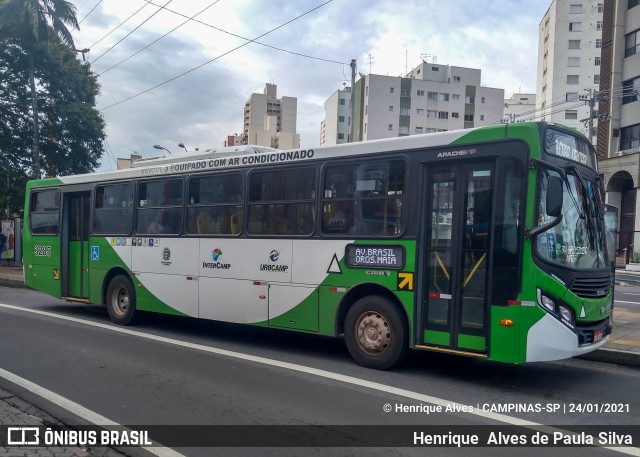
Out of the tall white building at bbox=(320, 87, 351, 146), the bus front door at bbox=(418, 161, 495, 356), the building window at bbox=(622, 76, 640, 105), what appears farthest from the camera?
the tall white building at bbox=(320, 87, 351, 146)

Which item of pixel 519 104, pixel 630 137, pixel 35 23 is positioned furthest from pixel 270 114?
pixel 35 23

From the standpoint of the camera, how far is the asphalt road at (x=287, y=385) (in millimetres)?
5668

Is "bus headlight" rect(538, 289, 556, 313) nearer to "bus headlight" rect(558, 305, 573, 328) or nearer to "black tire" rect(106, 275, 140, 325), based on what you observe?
"bus headlight" rect(558, 305, 573, 328)

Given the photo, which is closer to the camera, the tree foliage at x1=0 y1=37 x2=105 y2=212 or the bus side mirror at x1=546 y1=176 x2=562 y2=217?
the bus side mirror at x1=546 y1=176 x2=562 y2=217

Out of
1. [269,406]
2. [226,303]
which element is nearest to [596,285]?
[269,406]

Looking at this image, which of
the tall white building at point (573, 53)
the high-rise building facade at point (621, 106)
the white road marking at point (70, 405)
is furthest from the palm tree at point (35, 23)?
the tall white building at point (573, 53)

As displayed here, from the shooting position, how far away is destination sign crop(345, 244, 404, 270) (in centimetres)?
750

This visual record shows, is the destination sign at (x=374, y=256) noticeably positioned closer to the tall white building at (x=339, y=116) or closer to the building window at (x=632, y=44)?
the building window at (x=632, y=44)

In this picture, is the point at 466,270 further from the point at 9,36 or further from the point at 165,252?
the point at 9,36

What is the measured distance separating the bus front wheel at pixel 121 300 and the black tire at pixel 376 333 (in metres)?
5.39

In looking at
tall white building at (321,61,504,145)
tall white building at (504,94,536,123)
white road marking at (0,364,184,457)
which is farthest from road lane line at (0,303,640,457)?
tall white building at (504,94,536,123)

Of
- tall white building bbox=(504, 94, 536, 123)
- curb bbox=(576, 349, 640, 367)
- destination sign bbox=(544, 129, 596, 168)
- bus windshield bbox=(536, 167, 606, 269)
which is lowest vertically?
curb bbox=(576, 349, 640, 367)

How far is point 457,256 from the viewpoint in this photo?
7027 mm

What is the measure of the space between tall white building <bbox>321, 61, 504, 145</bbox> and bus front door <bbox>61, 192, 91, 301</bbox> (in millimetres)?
59355
